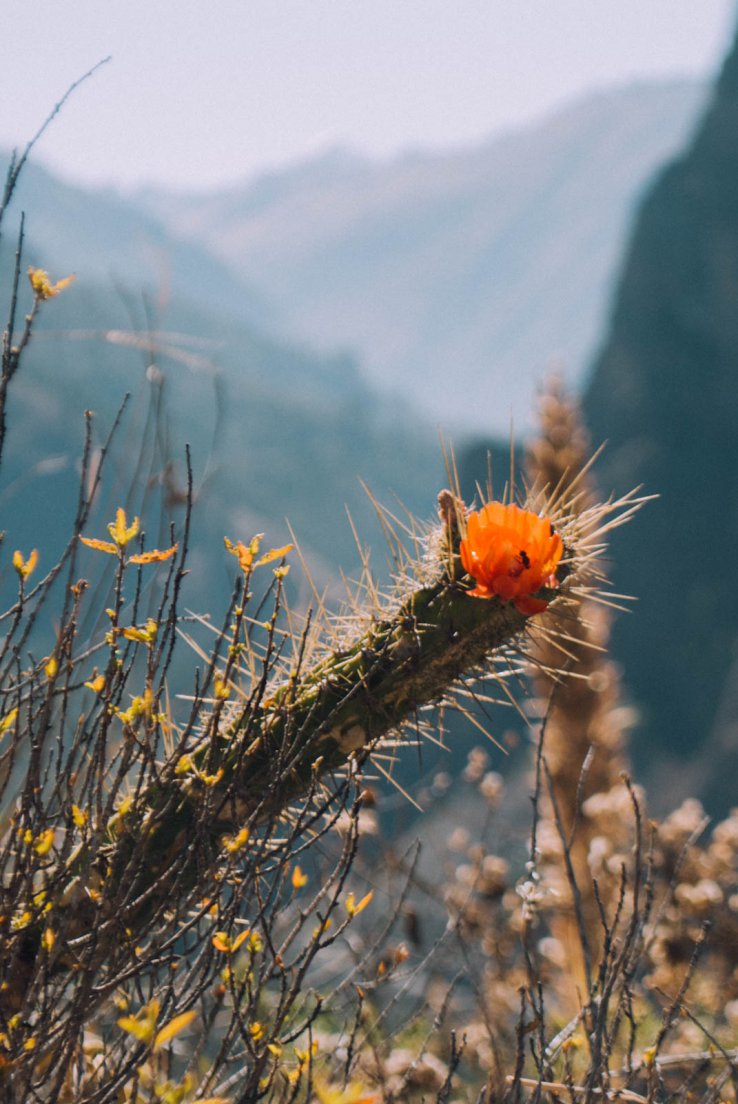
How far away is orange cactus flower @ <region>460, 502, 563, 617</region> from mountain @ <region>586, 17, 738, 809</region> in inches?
1332

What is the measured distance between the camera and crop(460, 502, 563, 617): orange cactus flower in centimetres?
166

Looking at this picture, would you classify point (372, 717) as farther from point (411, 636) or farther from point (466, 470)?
point (466, 470)

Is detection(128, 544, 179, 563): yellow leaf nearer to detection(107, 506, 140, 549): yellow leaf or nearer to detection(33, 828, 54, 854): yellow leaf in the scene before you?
detection(107, 506, 140, 549): yellow leaf

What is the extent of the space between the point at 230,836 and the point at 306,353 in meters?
153

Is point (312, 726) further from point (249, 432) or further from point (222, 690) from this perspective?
point (249, 432)

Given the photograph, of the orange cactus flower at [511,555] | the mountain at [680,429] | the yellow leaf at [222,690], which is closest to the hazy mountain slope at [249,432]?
the mountain at [680,429]

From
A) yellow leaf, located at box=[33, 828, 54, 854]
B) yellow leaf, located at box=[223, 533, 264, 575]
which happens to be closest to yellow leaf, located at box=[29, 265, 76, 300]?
yellow leaf, located at box=[223, 533, 264, 575]

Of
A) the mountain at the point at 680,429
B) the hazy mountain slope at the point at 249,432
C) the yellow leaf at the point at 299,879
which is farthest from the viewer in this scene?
the hazy mountain slope at the point at 249,432

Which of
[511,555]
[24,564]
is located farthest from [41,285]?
[511,555]

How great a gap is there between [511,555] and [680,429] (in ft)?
132

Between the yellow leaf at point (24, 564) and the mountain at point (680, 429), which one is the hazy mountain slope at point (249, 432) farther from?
the yellow leaf at point (24, 564)

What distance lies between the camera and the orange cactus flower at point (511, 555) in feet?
5.45

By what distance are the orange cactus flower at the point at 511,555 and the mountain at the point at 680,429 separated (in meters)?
33.8

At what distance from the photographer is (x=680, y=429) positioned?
129 ft
